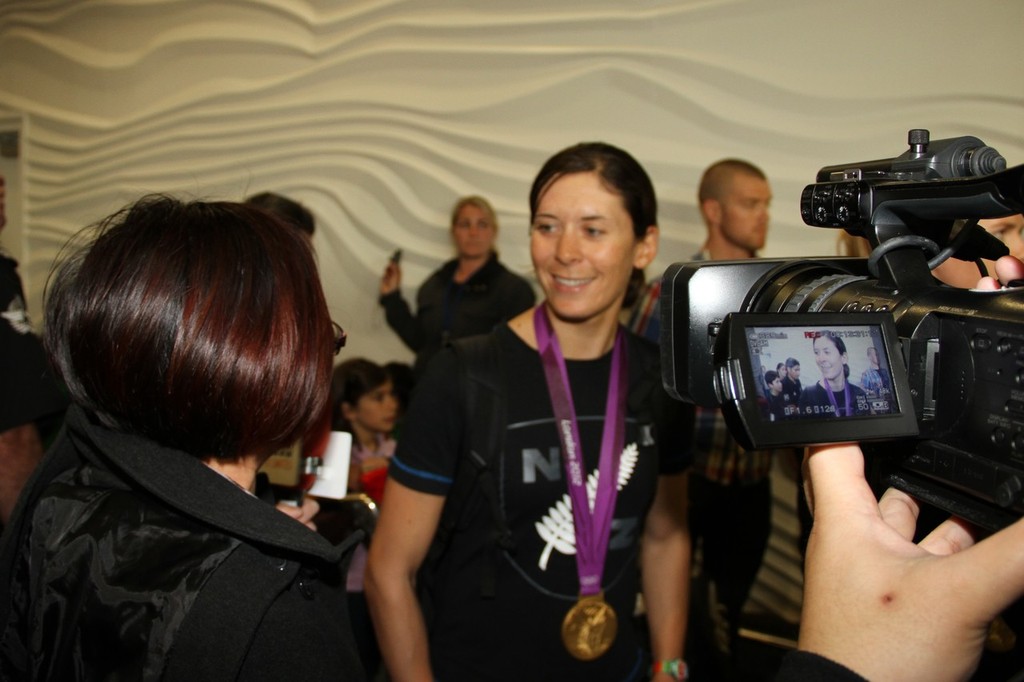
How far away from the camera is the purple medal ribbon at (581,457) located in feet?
4.64

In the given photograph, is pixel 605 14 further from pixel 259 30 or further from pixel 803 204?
pixel 803 204

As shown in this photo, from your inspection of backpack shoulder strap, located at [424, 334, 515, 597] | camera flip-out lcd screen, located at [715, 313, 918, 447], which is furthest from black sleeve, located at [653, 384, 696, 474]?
camera flip-out lcd screen, located at [715, 313, 918, 447]

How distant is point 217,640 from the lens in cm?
75

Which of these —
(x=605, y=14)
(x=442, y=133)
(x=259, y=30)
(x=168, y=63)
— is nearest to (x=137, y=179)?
(x=168, y=63)

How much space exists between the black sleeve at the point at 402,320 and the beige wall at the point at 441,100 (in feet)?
0.48

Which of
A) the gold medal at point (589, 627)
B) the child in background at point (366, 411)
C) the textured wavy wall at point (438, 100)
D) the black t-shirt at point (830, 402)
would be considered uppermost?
the textured wavy wall at point (438, 100)

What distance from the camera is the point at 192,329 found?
2.76ft

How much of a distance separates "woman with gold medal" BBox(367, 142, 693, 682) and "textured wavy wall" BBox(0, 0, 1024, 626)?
6.13 feet

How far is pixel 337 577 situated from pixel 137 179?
4144 mm

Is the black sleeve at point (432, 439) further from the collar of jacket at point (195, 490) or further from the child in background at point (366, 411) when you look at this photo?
the child in background at point (366, 411)

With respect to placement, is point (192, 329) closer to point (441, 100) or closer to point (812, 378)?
point (812, 378)

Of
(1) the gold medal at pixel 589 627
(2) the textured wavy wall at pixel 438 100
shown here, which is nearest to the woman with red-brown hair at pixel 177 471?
(1) the gold medal at pixel 589 627

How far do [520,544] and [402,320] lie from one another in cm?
267

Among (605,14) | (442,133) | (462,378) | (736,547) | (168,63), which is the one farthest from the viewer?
(168,63)
